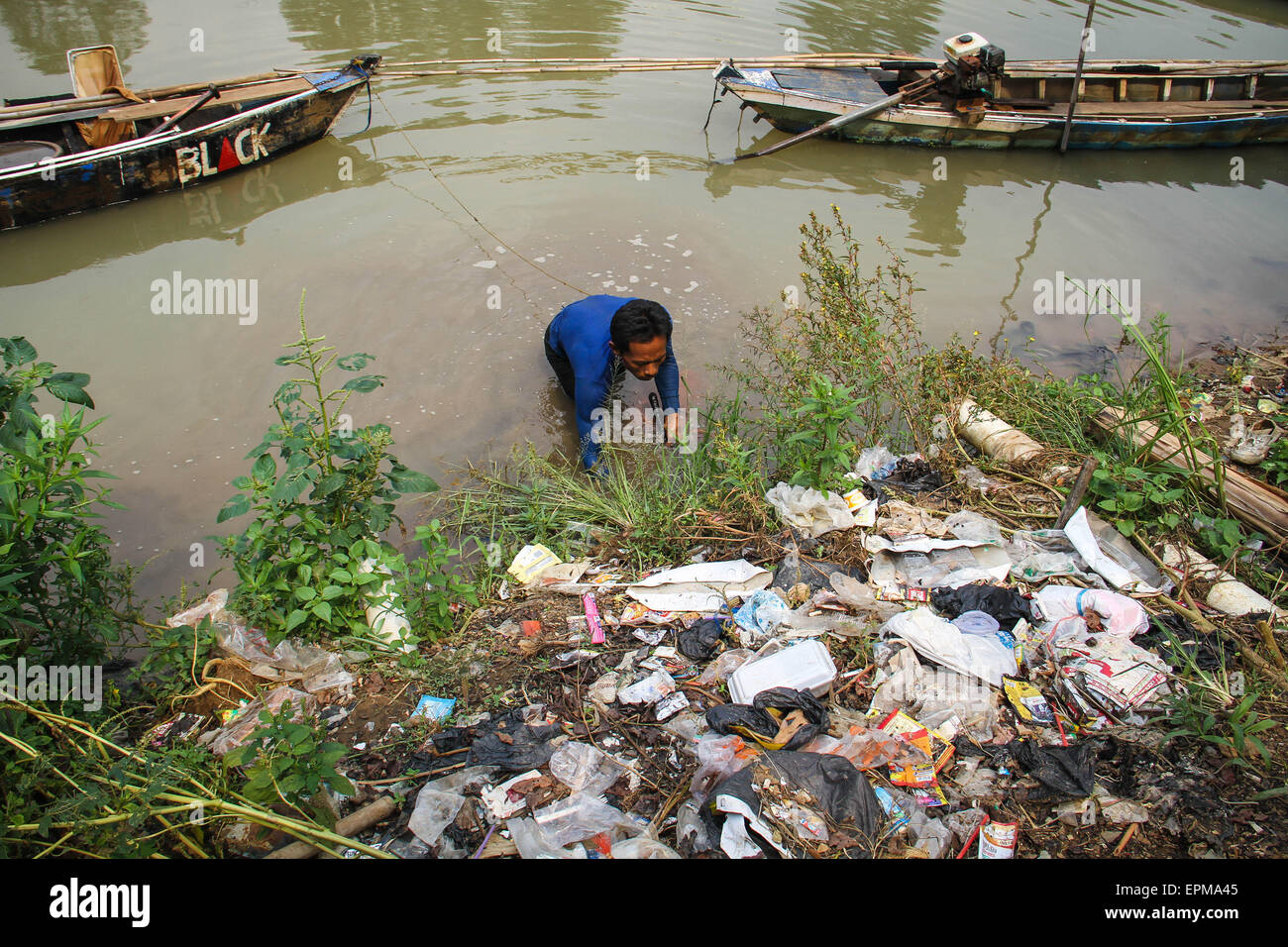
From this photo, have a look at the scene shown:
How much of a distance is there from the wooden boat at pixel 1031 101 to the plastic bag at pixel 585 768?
7316mm

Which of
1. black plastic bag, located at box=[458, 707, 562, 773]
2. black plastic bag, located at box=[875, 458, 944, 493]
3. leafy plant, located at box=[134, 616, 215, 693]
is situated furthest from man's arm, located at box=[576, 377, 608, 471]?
leafy plant, located at box=[134, 616, 215, 693]

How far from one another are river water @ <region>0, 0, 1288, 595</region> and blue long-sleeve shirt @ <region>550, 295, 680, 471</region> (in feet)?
2.98

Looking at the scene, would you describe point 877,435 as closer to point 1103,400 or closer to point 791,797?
point 1103,400

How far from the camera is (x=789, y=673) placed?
2.49 metres

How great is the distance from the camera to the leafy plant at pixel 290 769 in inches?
71.1

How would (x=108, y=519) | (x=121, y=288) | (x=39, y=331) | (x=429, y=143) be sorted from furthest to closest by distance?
(x=429, y=143) → (x=121, y=288) → (x=39, y=331) → (x=108, y=519)

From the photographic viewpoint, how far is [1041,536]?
3.20 metres

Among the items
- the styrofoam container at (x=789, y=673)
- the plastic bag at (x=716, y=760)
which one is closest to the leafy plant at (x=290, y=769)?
the plastic bag at (x=716, y=760)

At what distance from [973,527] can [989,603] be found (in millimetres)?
516

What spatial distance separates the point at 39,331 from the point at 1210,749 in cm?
700

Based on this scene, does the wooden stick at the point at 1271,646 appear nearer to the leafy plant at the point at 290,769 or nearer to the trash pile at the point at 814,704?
the trash pile at the point at 814,704

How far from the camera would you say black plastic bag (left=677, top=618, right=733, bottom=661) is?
273 centimetres
